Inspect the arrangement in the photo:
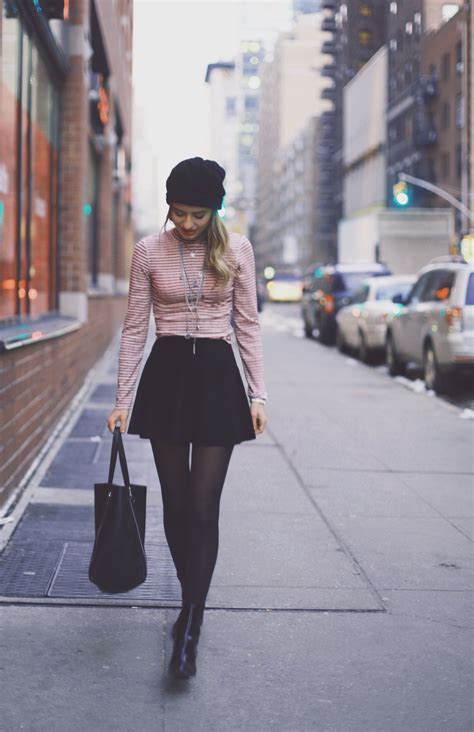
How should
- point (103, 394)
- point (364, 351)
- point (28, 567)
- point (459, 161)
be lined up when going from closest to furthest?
point (28, 567), point (103, 394), point (364, 351), point (459, 161)

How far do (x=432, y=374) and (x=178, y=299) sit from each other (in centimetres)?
1155

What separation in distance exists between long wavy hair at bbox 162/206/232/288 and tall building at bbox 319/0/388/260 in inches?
3747

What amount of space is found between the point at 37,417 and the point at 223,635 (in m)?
4.56

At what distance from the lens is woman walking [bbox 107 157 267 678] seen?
4328 mm

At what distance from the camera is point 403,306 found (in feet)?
57.6

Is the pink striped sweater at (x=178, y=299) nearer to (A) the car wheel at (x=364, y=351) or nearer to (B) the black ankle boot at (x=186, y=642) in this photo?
(B) the black ankle boot at (x=186, y=642)

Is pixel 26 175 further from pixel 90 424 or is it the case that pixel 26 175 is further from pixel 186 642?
pixel 186 642

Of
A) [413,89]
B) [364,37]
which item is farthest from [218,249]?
[364,37]

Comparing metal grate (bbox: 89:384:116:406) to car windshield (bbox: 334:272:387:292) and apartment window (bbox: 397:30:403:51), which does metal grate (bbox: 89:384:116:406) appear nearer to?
car windshield (bbox: 334:272:387:292)

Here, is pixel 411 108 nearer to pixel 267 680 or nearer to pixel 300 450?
pixel 300 450

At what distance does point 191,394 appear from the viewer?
439cm

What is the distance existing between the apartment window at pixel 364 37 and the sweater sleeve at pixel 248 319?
9981cm

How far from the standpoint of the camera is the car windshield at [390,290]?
2180 cm

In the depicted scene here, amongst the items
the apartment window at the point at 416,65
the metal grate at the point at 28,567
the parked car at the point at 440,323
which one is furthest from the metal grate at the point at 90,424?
the apartment window at the point at 416,65
